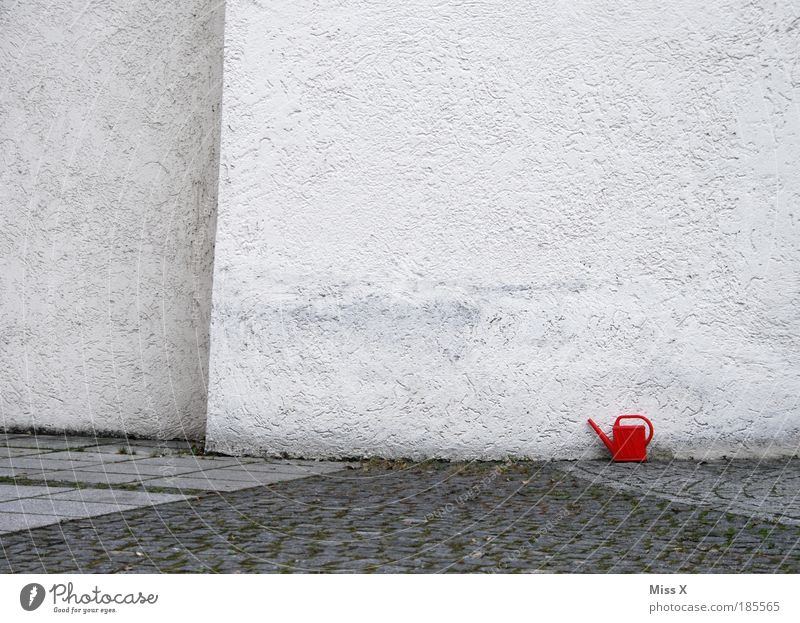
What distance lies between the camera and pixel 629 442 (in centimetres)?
521

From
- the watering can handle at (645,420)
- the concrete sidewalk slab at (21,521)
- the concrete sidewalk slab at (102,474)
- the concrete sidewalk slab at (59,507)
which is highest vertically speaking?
the watering can handle at (645,420)

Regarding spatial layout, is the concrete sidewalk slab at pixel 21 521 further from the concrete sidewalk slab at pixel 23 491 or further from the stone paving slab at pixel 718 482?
the stone paving slab at pixel 718 482

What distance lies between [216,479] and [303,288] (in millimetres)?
1178

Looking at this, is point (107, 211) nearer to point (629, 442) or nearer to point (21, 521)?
point (21, 521)

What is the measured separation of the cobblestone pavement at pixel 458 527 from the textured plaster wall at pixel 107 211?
1714mm

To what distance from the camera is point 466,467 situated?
514cm

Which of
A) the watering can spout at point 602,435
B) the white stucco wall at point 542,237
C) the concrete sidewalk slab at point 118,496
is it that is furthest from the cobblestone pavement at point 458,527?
the white stucco wall at point 542,237

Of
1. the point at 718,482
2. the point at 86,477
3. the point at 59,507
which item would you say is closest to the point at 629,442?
the point at 718,482

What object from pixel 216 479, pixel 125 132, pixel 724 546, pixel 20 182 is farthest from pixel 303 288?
pixel 724 546

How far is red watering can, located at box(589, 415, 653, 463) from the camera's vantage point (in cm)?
520

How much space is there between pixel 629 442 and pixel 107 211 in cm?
333

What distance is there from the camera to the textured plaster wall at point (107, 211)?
600 cm

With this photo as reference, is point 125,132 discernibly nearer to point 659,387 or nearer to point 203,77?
point 203,77

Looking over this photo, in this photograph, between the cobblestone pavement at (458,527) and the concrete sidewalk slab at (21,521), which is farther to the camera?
the concrete sidewalk slab at (21,521)
